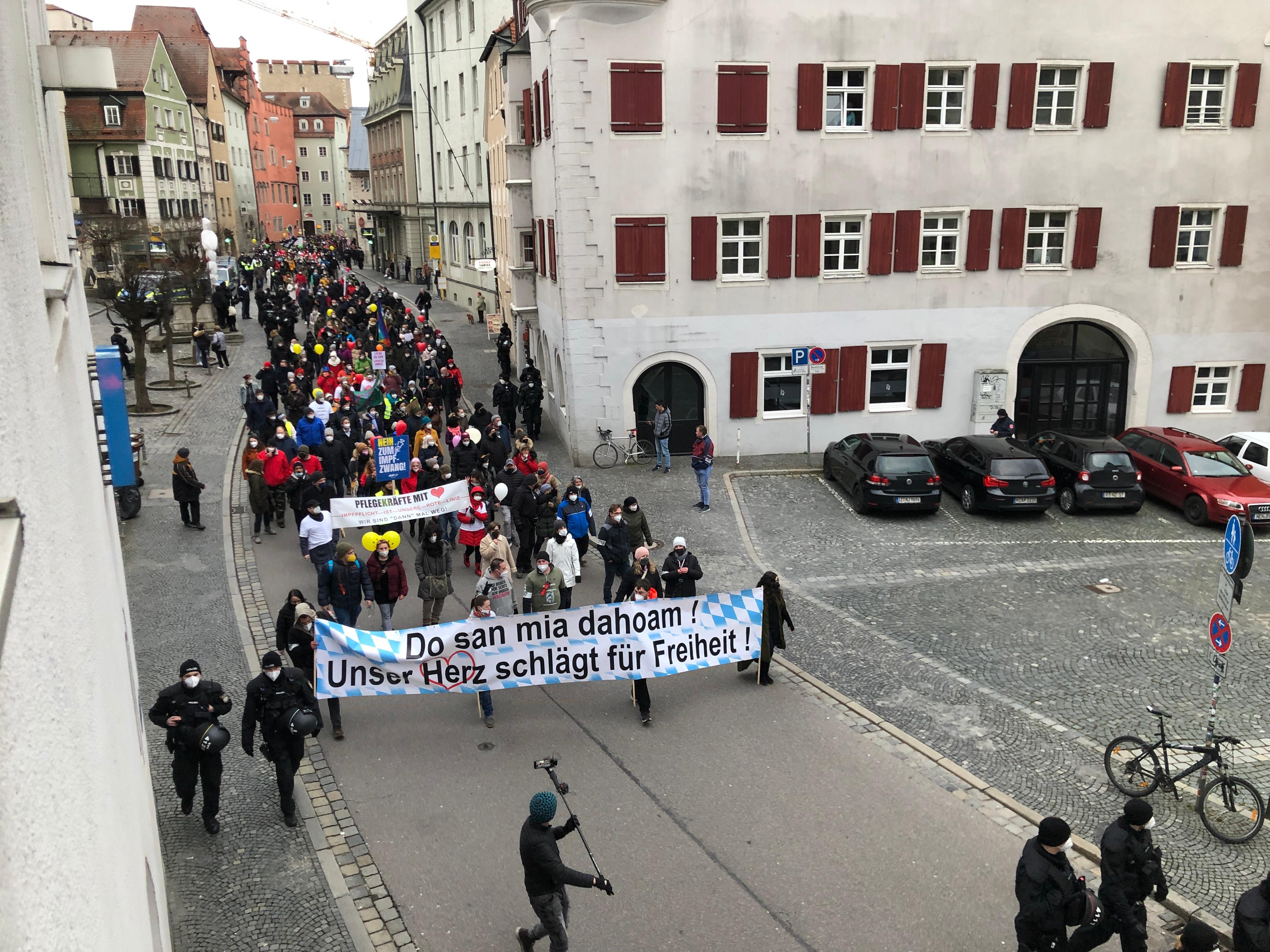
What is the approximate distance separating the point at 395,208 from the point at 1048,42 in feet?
188

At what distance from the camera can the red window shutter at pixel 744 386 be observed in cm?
2452

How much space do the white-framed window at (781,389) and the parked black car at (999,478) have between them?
15.2 ft

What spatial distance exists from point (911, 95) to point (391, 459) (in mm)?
14645

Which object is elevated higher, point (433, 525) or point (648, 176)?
point (648, 176)

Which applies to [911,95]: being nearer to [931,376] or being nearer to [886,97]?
[886,97]

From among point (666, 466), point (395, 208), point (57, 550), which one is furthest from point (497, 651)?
point (395, 208)

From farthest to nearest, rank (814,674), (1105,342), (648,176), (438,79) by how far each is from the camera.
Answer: (438,79), (1105,342), (648,176), (814,674)

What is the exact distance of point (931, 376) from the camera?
25.2 meters

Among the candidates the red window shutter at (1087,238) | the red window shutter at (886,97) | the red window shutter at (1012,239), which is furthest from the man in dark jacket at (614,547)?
the red window shutter at (1087,238)

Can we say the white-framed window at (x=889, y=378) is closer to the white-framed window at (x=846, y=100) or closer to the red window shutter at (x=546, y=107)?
the white-framed window at (x=846, y=100)

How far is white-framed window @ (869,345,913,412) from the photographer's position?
2528 cm

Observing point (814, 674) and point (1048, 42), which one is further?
point (1048, 42)

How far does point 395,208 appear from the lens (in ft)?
242

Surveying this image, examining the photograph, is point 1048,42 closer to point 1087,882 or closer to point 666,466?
point 666,466
